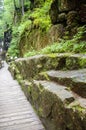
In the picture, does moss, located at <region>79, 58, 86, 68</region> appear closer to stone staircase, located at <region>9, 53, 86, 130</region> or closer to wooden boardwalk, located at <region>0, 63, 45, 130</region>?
stone staircase, located at <region>9, 53, 86, 130</region>

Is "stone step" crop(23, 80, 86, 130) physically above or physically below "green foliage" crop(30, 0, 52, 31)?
above

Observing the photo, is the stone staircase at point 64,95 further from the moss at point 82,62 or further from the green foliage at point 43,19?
the green foliage at point 43,19

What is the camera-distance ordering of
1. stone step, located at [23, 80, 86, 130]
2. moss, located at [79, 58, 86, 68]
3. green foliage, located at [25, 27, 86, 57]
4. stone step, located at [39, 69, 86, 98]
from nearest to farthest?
1. stone step, located at [23, 80, 86, 130]
2. stone step, located at [39, 69, 86, 98]
3. moss, located at [79, 58, 86, 68]
4. green foliage, located at [25, 27, 86, 57]

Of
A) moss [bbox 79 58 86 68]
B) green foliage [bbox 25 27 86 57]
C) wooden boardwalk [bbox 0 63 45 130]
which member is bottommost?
wooden boardwalk [bbox 0 63 45 130]

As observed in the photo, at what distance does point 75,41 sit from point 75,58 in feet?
8.34

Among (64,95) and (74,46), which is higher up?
(64,95)

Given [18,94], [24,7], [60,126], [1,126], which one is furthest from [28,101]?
[24,7]

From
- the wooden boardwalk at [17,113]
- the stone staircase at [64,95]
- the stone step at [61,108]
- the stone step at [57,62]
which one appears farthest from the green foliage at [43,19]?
the stone step at [61,108]

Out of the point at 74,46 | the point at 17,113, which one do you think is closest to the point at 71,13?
the point at 74,46

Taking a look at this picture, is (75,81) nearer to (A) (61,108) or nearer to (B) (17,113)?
(A) (61,108)

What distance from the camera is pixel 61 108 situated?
4.46 metres

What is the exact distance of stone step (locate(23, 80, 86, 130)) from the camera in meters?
3.86

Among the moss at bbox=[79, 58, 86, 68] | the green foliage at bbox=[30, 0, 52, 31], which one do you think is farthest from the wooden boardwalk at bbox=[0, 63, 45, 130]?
the green foliage at bbox=[30, 0, 52, 31]

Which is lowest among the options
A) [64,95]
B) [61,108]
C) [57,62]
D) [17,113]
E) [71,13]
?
[17,113]
